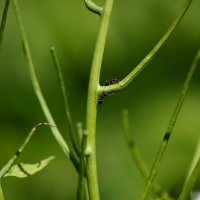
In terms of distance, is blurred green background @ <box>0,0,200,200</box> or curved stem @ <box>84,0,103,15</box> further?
blurred green background @ <box>0,0,200,200</box>

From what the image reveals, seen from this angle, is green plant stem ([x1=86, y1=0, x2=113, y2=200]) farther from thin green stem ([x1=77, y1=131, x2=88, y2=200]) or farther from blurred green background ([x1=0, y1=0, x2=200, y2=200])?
blurred green background ([x1=0, y1=0, x2=200, y2=200])

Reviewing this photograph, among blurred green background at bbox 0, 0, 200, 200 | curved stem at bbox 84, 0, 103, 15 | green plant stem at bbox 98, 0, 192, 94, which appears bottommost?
blurred green background at bbox 0, 0, 200, 200

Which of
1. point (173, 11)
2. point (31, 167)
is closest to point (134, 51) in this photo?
point (173, 11)

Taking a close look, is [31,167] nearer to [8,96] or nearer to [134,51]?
[8,96]

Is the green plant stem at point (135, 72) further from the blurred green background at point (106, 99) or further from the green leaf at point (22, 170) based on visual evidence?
the blurred green background at point (106, 99)

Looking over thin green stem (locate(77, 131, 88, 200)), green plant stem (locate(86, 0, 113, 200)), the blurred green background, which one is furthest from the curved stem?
the blurred green background

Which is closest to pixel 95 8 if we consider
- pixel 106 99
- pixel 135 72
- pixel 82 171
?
pixel 135 72

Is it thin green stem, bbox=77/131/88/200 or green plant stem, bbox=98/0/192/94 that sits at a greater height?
green plant stem, bbox=98/0/192/94
